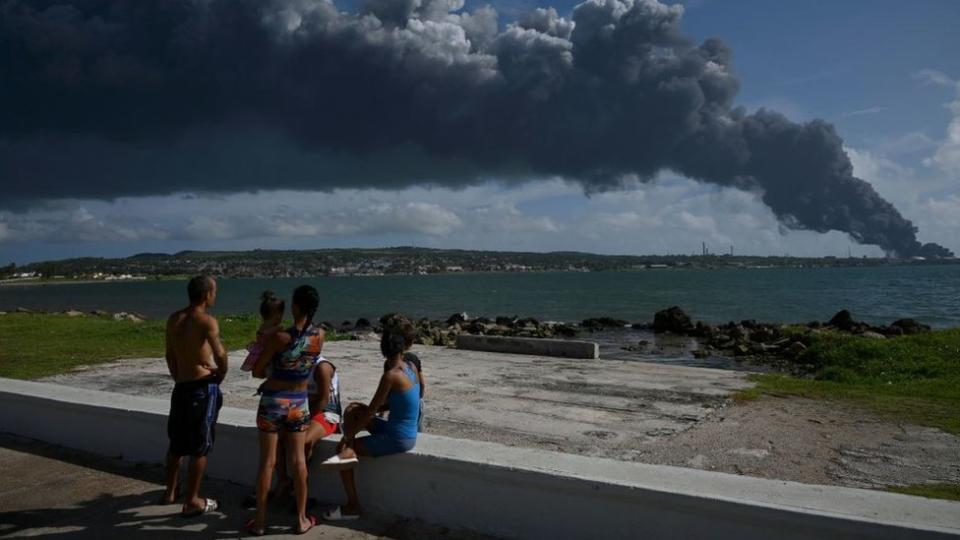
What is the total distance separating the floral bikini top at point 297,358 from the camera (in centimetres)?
418

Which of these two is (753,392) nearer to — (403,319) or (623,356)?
(403,319)

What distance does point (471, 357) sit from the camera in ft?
42.1

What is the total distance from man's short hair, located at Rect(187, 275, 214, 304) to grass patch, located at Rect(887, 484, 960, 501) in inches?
187

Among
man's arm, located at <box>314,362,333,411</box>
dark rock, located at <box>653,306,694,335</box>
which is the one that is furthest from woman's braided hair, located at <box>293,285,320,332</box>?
dark rock, located at <box>653,306,694,335</box>

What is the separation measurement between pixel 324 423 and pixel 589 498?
68.9 inches

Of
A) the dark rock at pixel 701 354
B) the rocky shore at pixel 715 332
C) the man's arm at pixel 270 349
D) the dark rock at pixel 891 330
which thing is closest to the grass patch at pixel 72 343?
the rocky shore at pixel 715 332

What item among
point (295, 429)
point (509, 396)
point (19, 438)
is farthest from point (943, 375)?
point (19, 438)

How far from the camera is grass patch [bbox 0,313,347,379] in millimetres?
11445

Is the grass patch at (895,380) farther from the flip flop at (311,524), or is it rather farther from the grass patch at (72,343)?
the grass patch at (72,343)

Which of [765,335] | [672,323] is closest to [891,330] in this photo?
[765,335]

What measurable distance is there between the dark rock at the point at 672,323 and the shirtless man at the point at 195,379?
28.1 metres

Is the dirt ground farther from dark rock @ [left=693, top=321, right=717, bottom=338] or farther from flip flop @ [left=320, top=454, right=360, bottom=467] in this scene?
dark rock @ [left=693, top=321, right=717, bottom=338]

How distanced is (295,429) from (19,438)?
3.64m

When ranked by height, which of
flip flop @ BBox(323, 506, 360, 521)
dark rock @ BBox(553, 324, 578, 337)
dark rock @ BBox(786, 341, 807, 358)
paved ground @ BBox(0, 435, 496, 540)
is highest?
flip flop @ BBox(323, 506, 360, 521)
